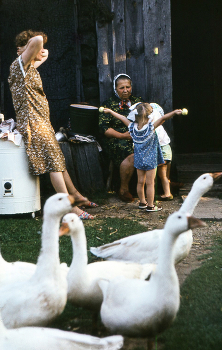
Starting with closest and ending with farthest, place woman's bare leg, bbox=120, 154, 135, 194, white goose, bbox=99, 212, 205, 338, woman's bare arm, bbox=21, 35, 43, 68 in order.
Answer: white goose, bbox=99, 212, 205, 338 → woman's bare arm, bbox=21, 35, 43, 68 → woman's bare leg, bbox=120, 154, 135, 194

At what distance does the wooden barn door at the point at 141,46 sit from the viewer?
20.8 ft

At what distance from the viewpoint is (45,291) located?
215 centimetres

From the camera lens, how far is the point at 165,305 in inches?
78.5

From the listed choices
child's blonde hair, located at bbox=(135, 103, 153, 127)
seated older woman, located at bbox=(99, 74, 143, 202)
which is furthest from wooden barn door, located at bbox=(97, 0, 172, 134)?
child's blonde hair, located at bbox=(135, 103, 153, 127)

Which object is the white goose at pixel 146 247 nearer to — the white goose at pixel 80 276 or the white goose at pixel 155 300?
the white goose at pixel 80 276

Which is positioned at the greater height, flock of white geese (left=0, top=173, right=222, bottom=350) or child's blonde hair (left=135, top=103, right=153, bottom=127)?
child's blonde hair (left=135, top=103, right=153, bottom=127)

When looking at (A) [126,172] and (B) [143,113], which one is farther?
(A) [126,172]

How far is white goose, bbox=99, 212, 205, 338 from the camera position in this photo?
2.00 m

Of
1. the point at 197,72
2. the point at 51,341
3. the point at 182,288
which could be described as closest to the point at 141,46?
the point at 197,72

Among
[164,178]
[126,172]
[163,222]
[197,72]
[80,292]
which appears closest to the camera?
[80,292]

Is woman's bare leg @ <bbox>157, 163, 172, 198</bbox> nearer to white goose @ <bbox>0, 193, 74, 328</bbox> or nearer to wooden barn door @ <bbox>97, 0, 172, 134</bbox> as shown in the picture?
wooden barn door @ <bbox>97, 0, 172, 134</bbox>

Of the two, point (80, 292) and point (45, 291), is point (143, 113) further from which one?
point (45, 291)

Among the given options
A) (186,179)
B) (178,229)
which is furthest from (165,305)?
(186,179)

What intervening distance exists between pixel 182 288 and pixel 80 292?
92cm
